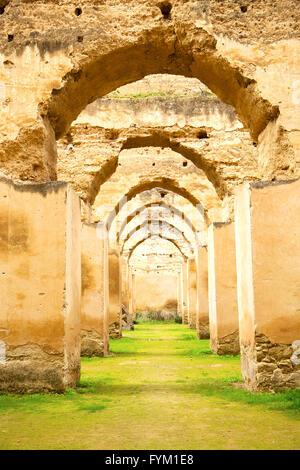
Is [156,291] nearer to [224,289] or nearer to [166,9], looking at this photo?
[224,289]

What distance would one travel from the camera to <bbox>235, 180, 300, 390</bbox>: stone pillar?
462cm

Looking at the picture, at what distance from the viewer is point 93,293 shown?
8711 mm

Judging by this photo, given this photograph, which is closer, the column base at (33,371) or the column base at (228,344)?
the column base at (33,371)

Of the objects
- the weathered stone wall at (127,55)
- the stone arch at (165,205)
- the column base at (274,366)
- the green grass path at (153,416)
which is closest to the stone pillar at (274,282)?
the column base at (274,366)

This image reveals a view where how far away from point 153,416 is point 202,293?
8285 mm

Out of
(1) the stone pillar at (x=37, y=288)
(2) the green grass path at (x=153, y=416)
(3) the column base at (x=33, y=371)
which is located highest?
(1) the stone pillar at (x=37, y=288)

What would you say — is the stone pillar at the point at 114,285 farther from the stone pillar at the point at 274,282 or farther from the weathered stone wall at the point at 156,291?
the weathered stone wall at the point at 156,291

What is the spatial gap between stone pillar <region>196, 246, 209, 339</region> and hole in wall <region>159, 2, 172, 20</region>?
6962 millimetres

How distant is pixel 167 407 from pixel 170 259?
25.2 meters

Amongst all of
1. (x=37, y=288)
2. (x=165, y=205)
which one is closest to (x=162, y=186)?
(x=165, y=205)

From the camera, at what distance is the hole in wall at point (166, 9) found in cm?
600

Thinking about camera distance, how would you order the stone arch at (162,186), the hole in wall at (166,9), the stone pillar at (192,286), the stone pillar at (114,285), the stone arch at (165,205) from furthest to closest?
the stone pillar at (192,286), the stone arch at (165,205), the stone arch at (162,186), the stone pillar at (114,285), the hole in wall at (166,9)

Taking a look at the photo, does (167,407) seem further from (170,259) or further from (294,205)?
(170,259)

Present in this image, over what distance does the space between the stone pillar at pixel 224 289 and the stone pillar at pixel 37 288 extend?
358cm
